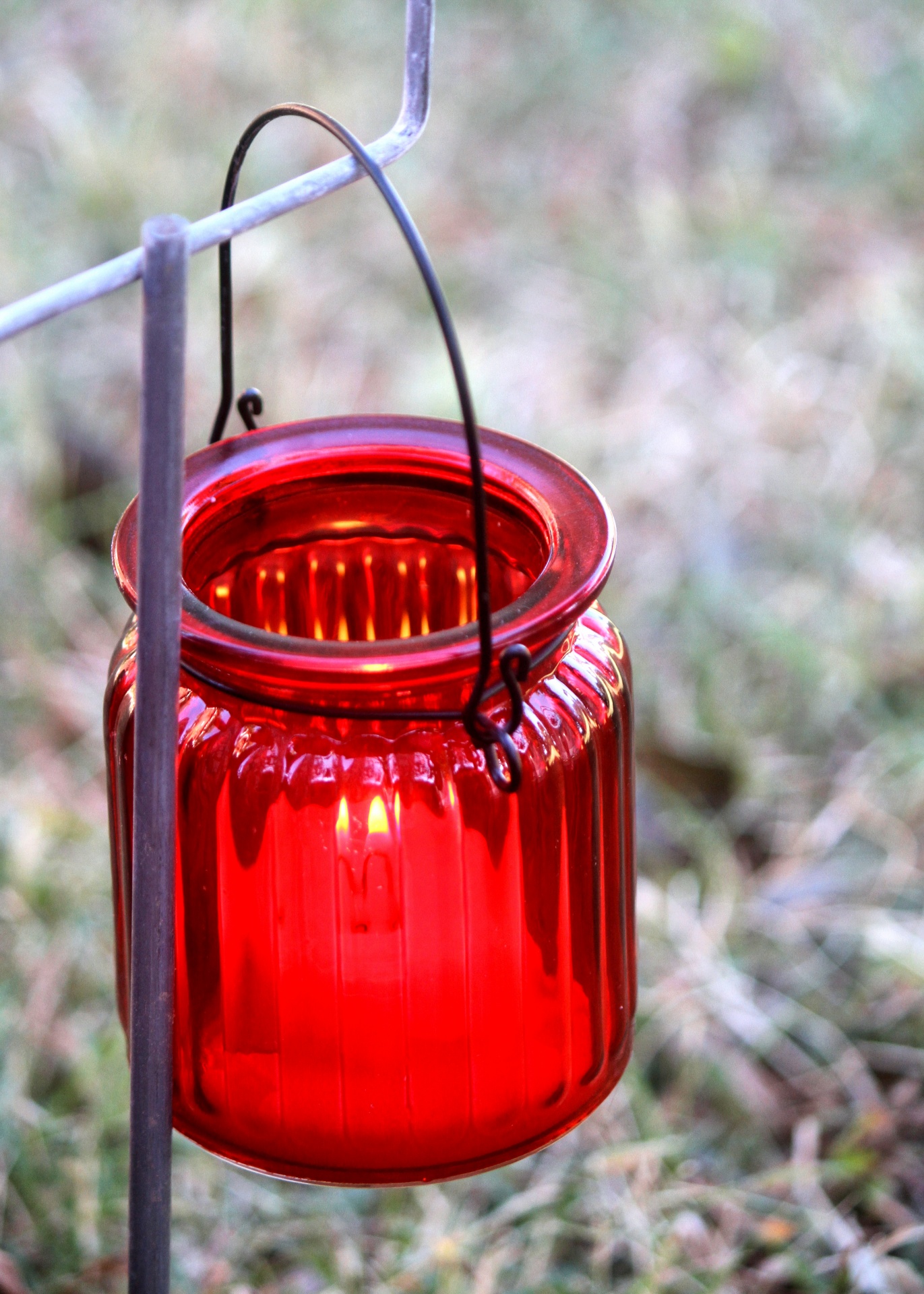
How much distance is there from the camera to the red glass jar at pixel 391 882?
0.48m

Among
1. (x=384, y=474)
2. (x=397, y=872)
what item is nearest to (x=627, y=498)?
(x=384, y=474)

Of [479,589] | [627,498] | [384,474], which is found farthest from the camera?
[627,498]

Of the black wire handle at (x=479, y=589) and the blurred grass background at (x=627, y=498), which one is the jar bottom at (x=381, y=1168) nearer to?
the black wire handle at (x=479, y=589)

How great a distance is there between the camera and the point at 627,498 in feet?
5.35

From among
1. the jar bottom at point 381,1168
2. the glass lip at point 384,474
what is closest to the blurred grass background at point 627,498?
the jar bottom at point 381,1168

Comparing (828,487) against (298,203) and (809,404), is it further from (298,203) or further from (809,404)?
(298,203)

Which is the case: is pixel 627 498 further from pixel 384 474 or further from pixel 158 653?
pixel 158 653

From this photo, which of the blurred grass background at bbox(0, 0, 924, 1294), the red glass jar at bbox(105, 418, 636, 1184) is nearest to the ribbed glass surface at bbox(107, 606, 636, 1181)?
the red glass jar at bbox(105, 418, 636, 1184)

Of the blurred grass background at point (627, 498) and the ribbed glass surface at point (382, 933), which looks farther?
the blurred grass background at point (627, 498)

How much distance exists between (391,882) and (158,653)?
101 mm

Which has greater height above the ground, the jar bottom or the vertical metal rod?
the vertical metal rod

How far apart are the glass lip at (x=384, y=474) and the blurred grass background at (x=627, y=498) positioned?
0.56 m

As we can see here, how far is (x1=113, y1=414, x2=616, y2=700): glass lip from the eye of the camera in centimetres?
45

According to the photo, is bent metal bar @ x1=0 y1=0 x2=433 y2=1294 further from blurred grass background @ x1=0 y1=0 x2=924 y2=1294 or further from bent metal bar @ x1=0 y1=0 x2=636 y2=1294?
blurred grass background @ x1=0 y1=0 x2=924 y2=1294
